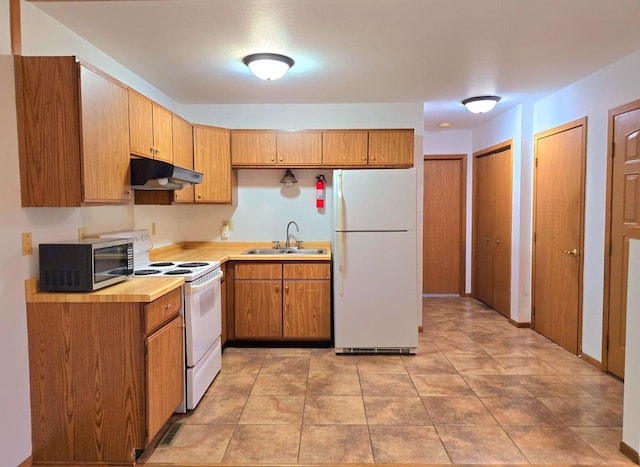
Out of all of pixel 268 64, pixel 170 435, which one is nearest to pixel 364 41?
pixel 268 64

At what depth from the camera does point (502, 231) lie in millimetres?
4918

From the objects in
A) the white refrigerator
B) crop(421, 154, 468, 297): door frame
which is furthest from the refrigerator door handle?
crop(421, 154, 468, 297): door frame

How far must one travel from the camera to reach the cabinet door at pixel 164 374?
2.11 m

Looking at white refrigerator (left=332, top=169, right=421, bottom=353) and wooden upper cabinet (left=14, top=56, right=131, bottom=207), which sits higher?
wooden upper cabinet (left=14, top=56, right=131, bottom=207)

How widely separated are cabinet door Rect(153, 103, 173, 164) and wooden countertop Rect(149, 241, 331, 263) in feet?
2.94

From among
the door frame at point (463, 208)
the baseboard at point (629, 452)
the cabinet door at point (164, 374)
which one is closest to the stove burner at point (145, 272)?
the cabinet door at point (164, 374)

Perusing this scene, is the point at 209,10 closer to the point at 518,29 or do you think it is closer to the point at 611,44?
the point at 518,29

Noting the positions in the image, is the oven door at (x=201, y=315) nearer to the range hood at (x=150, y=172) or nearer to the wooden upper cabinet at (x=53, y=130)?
the range hood at (x=150, y=172)

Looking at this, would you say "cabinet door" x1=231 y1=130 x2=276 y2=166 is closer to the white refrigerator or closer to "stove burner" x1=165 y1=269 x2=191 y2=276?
the white refrigerator

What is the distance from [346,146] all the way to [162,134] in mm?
1731

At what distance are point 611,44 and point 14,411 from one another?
4.09 metres

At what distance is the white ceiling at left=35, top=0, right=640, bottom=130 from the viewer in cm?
Answer: 222

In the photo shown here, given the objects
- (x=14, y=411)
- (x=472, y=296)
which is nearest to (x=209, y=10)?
(x=14, y=411)

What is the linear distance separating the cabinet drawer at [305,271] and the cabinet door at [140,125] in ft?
5.05
